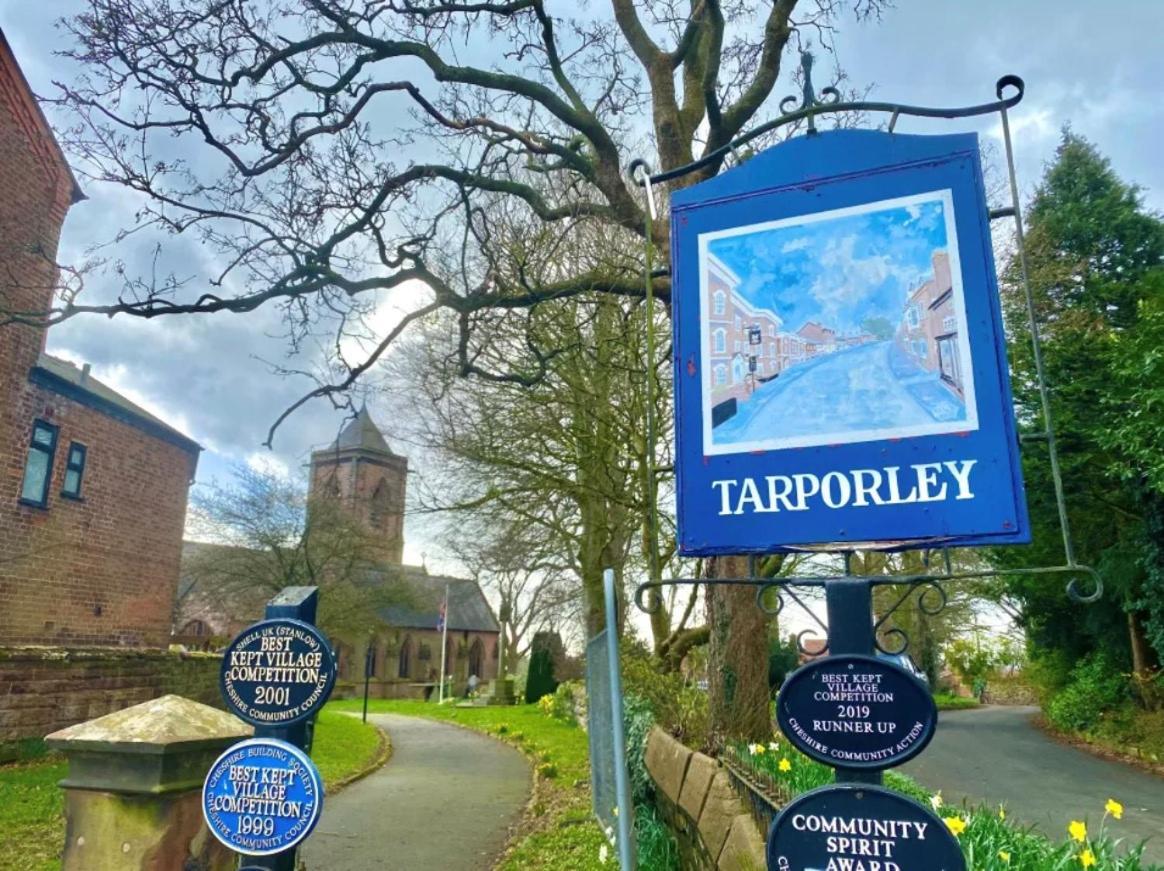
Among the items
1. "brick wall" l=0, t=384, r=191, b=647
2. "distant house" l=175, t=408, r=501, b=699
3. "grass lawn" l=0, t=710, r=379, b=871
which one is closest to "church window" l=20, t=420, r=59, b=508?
"brick wall" l=0, t=384, r=191, b=647

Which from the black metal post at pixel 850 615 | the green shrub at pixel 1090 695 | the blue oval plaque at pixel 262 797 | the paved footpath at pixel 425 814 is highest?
the black metal post at pixel 850 615

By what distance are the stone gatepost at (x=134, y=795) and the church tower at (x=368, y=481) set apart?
2.86 metres

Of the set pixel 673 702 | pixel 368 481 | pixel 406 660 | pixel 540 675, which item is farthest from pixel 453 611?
pixel 673 702

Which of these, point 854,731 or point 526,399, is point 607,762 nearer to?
point 854,731

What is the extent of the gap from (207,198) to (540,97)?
3605 mm

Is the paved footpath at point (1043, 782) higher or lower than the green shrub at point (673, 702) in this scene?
lower

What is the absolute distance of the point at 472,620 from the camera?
6819 centimetres

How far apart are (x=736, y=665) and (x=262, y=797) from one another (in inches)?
181

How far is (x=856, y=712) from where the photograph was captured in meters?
2.50

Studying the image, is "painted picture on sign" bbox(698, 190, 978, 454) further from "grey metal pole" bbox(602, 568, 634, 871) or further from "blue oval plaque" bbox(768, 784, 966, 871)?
"blue oval plaque" bbox(768, 784, 966, 871)

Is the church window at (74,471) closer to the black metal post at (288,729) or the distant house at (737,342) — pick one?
the black metal post at (288,729)

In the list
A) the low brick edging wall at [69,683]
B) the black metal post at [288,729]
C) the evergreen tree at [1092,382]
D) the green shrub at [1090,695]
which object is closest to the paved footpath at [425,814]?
the low brick edging wall at [69,683]

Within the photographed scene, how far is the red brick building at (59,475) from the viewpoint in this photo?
17094mm

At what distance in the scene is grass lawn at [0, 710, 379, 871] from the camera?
6.93 m
